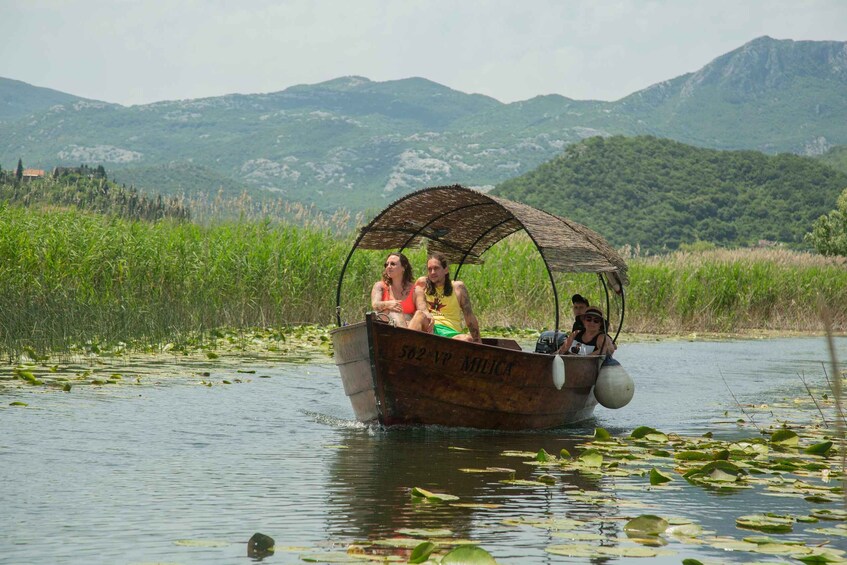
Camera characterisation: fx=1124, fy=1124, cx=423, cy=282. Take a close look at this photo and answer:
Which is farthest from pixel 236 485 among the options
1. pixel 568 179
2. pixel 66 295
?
pixel 568 179

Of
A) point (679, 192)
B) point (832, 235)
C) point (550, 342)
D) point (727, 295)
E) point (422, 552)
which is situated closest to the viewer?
point (422, 552)

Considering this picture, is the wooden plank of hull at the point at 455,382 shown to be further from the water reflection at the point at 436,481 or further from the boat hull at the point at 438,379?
the water reflection at the point at 436,481

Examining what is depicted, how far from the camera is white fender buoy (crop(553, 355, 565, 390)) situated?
10219 mm

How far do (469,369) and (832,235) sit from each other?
47.5 metres

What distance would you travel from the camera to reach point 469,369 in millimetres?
9609

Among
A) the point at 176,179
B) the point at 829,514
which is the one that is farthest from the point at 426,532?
the point at 176,179

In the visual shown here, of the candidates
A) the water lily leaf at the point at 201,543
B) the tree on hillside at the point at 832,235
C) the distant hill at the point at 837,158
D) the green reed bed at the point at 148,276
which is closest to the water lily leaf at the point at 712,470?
the water lily leaf at the point at 201,543

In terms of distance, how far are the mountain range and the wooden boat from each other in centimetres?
11089

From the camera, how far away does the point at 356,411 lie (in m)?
10.3

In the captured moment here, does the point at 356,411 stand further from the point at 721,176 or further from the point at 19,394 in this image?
the point at 721,176

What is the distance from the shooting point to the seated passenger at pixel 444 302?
10367 millimetres

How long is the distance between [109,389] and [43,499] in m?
4.95

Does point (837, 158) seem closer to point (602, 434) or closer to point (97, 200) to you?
point (97, 200)

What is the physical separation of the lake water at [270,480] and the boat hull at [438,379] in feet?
0.65
